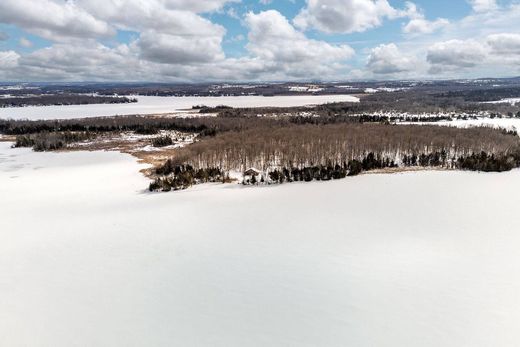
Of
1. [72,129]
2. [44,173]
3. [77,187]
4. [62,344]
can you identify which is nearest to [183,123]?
[72,129]

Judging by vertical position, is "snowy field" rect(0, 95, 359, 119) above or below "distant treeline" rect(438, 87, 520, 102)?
below

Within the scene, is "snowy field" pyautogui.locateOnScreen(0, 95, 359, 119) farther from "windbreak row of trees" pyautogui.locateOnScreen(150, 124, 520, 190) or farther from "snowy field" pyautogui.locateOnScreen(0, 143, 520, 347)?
"snowy field" pyautogui.locateOnScreen(0, 143, 520, 347)

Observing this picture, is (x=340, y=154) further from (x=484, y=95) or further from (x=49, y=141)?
(x=484, y=95)

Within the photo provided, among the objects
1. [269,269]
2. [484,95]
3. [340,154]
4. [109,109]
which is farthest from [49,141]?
[484,95]

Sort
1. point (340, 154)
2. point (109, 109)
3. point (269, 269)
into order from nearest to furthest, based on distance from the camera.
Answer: point (269, 269)
point (340, 154)
point (109, 109)

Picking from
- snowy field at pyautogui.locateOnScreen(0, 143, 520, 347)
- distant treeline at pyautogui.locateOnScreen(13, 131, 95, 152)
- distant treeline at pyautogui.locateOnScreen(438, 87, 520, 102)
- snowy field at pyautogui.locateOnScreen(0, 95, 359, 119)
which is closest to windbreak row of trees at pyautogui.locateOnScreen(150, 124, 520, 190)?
snowy field at pyautogui.locateOnScreen(0, 143, 520, 347)

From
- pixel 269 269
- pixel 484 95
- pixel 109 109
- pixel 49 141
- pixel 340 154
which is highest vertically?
pixel 484 95

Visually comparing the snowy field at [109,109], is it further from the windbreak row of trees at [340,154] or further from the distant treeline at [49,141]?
the windbreak row of trees at [340,154]
